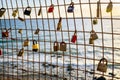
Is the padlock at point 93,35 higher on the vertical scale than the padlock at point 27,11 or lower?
lower

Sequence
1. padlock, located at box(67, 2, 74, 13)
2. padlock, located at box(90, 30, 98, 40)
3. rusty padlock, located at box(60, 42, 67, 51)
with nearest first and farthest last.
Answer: padlock, located at box(90, 30, 98, 40) < padlock, located at box(67, 2, 74, 13) < rusty padlock, located at box(60, 42, 67, 51)

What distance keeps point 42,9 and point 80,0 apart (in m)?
1.25

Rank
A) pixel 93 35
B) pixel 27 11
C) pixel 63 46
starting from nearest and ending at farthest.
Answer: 1. pixel 93 35
2. pixel 63 46
3. pixel 27 11

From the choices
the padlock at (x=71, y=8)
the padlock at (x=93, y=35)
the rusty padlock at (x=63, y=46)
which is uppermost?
the padlock at (x=71, y=8)

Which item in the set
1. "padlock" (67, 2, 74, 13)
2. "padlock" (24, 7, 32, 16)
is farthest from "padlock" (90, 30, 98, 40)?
"padlock" (24, 7, 32, 16)

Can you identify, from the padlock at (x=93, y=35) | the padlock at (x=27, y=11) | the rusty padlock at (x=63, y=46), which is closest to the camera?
the padlock at (x=93, y=35)

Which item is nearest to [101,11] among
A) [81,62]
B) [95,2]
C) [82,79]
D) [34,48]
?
[95,2]

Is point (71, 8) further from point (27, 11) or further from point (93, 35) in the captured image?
point (27, 11)

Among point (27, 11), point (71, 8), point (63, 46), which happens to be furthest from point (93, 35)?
point (27, 11)

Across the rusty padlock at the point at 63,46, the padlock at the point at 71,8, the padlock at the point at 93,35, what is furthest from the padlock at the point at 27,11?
the padlock at the point at 93,35

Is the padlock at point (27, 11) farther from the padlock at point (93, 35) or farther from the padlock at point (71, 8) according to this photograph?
the padlock at point (93, 35)

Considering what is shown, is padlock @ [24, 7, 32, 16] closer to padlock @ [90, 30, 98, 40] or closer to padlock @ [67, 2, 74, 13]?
padlock @ [67, 2, 74, 13]

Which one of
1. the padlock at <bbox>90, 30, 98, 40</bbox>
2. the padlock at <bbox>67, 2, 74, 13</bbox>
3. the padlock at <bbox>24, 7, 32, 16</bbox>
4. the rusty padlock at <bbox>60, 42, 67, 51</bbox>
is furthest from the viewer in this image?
the padlock at <bbox>24, 7, 32, 16</bbox>

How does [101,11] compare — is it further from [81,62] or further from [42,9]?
[81,62]
